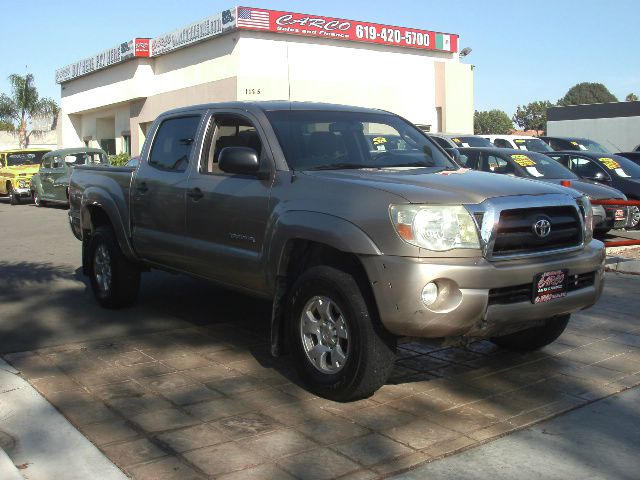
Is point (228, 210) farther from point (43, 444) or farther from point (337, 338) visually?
point (43, 444)

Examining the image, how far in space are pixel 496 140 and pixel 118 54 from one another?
88.8 ft

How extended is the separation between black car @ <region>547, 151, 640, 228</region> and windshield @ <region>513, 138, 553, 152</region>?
3271 millimetres

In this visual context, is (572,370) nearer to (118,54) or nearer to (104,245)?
(104,245)

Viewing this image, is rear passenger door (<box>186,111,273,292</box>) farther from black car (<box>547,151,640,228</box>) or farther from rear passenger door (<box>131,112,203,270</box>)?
black car (<box>547,151,640,228</box>)

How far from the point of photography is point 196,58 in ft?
115

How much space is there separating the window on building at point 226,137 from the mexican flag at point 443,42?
3391cm

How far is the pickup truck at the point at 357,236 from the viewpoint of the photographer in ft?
14.3

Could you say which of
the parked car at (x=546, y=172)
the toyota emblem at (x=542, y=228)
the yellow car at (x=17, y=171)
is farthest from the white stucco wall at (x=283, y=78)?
the toyota emblem at (x=542, y=228)

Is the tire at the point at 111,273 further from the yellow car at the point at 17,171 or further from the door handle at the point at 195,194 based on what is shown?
the yellow car at the point at 17,171

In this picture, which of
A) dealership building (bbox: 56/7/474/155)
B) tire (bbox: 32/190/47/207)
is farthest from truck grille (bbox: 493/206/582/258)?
dealership building (bbox: 56/7/474/155)

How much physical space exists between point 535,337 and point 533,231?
1.41 m

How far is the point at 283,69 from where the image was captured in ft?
109

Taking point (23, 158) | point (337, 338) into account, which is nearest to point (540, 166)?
point (337, 338)

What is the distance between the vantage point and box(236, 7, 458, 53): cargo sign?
31.9 m
